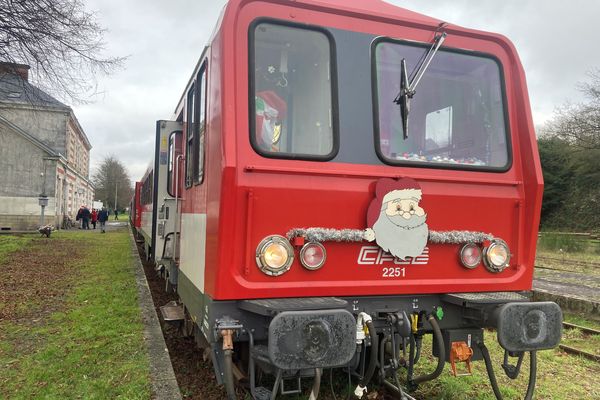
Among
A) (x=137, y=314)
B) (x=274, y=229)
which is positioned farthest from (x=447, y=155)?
(x=137, y=314)

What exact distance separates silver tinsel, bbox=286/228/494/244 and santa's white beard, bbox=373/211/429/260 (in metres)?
0.11

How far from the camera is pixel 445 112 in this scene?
3777mm

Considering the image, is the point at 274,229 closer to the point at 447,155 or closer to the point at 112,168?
the point at 447,155

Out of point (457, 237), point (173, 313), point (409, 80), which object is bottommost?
point (173, 313)

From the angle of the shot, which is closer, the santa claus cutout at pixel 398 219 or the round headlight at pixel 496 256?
the santa claus cutout at pixel 398 219

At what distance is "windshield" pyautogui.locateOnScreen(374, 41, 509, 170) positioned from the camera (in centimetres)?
352

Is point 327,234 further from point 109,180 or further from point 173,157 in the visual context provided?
point 109,180

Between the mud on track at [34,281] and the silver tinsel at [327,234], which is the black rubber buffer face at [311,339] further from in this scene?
the mud on track at [34,281]

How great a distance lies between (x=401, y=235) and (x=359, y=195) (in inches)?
15.9

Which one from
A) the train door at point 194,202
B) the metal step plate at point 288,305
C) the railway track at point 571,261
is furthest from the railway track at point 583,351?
the railway track at point 571,261

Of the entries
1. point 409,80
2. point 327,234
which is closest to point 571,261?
point 409,80

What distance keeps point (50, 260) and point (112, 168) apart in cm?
7060

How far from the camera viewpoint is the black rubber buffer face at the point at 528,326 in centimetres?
322

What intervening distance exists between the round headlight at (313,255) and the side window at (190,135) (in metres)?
1.62
